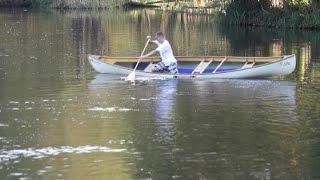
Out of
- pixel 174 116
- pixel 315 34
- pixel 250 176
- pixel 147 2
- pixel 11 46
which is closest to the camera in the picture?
pixel 250 176

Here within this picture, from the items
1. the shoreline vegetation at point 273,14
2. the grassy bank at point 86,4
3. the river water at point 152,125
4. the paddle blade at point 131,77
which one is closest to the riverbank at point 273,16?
the shoreline vegetation at point 273,14

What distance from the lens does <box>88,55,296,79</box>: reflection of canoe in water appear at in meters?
22.4

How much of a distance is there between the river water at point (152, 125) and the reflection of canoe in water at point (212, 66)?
1.58ft

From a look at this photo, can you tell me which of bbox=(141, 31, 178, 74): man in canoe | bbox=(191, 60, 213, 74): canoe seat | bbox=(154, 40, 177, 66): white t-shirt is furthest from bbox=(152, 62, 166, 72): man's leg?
bbox=(191, 60, 213, 74): canoe seat

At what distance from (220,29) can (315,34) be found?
7.67 m

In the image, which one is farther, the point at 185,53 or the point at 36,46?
the point at 36,46

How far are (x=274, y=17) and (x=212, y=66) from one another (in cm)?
2690

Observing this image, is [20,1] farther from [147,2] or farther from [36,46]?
[36,46]

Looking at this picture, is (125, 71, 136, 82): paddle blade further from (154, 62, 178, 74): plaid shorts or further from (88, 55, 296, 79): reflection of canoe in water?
(154, 62, 178, 74): plaid shorts

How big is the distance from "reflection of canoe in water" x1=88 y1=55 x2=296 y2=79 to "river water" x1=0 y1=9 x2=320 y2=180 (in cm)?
48

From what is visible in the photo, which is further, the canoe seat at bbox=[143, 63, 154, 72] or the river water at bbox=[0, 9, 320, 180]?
the canoe seat at bbox=[143, 63, 154, 72]

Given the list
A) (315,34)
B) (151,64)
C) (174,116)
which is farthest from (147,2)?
(174,116)

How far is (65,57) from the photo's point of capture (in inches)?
1169

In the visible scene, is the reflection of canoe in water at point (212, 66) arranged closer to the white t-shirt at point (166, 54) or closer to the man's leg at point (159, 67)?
the man's leg at point (159, 67)
